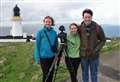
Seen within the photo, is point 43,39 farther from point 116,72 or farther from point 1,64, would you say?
point 1,64

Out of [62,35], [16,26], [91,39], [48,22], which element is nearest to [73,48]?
[62,35]

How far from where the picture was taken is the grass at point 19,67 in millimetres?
13395

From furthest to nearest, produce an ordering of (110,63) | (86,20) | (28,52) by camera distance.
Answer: (28,52)
(110,63)
(86,20)

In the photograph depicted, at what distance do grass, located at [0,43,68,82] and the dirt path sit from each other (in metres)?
0.89

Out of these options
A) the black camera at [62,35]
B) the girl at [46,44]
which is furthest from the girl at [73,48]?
the girl at [46,44]

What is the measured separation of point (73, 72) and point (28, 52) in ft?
32.7

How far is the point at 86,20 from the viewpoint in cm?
796

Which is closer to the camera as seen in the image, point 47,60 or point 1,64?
point 47,60

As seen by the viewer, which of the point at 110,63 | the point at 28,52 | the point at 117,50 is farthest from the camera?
the point at 28,52

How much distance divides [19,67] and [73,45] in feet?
27.9

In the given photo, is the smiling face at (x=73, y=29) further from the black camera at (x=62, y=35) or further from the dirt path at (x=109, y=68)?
the dirt path at (x=109, y=68)

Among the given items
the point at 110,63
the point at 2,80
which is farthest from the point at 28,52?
the point at 110,63

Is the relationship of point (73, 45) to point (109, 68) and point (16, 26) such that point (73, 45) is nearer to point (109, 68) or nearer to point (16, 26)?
point (109, 68)

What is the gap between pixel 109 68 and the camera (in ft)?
40.0
